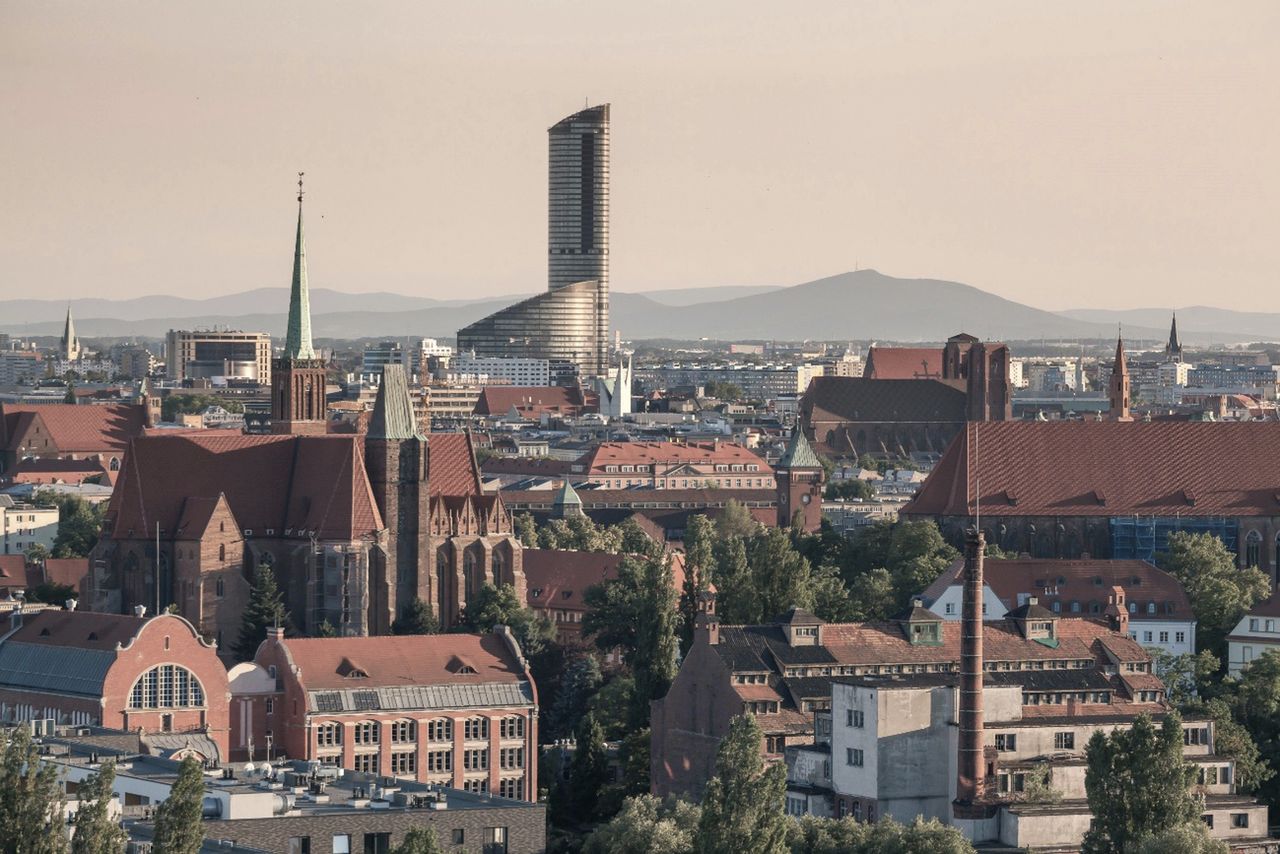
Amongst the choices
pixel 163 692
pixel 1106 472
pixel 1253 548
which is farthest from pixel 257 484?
pixel 1253 548

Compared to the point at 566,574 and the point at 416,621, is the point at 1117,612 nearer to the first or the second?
the point at 416,621

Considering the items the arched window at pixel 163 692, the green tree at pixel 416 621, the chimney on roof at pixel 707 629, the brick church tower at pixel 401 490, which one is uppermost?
the brick church tower at pixel 401 490

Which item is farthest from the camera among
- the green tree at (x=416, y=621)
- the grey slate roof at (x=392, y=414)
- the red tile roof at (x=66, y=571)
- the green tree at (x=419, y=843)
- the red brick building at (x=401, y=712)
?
the red tile roof at (x=66, y=571)

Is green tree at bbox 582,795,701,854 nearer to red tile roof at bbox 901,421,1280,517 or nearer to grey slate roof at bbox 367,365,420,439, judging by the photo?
grey slate roof at bbox 367,365,420,439

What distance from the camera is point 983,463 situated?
186 metres

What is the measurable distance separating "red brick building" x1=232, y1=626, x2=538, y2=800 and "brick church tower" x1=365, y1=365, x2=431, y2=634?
71.1ft

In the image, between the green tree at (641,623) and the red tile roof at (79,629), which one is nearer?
the red tile roof at (79,629)

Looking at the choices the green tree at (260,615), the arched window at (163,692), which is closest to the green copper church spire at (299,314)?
the green tree at (260,615)

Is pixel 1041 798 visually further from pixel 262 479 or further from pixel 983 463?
pixel 983 463

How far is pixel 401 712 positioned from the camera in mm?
135750

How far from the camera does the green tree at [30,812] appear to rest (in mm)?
84312

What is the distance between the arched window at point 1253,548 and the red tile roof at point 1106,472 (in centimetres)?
116

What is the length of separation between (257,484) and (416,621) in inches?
409

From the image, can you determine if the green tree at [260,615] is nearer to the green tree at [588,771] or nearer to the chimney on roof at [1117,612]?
the green tree at [588,771]
